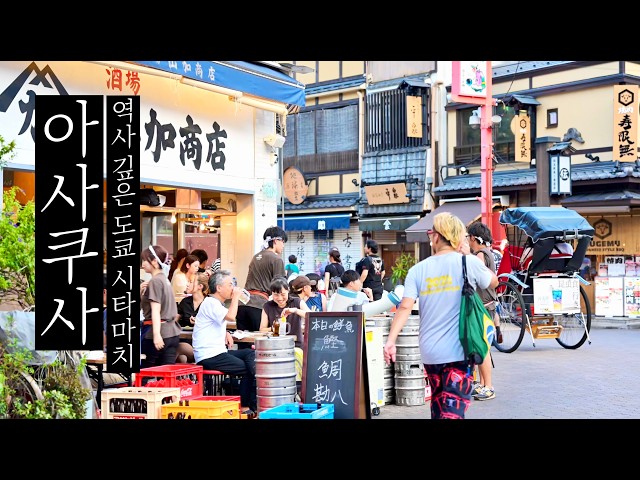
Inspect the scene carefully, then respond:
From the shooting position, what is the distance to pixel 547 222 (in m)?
14.9

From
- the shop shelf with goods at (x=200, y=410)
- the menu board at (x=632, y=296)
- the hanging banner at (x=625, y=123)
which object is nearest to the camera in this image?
the shop shelf with goods at (x=200, y=410)

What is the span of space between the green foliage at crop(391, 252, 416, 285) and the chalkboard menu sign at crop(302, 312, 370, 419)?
1938 centimetres

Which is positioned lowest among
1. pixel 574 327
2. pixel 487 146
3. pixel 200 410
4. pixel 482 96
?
pixel 574 327

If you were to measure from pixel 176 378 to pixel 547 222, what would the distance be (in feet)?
28.1

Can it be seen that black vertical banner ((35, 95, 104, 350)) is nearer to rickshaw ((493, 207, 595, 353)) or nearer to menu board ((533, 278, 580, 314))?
rickshaw ((493, 207, 595, 353))

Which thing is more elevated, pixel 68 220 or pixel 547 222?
pixel 547 222

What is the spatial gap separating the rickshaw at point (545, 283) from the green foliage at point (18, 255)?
29.2 ft

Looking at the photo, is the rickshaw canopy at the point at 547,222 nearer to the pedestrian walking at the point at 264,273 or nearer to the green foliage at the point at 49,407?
the pedestrian walking at the point at 264,273

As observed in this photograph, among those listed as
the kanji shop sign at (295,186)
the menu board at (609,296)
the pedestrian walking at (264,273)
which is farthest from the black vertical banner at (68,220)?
the kanji shop sign at (295,186)

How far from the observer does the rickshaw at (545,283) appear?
1448 cm

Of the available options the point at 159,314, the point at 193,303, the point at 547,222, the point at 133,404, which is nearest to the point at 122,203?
the point at 133,404

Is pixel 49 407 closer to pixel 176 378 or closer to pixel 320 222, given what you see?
pixel 176 378
